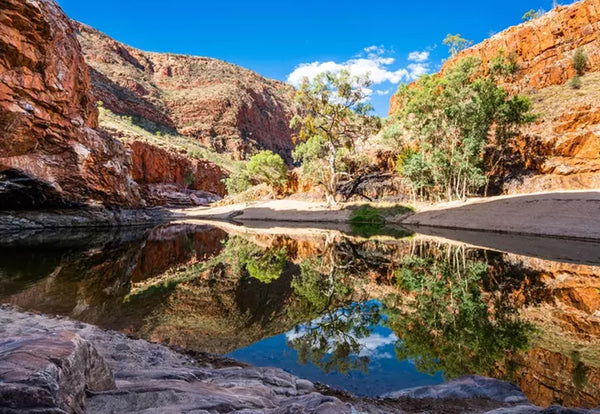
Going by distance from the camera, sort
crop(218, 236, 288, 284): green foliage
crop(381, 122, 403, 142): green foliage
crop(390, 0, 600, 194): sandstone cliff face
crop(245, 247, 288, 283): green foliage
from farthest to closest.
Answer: crop(381, 122, 403, 142): green foliage < crop(390, 0, 600, 194): sandstone cliff face < crop(218, 236, 288, 284): green foliage < crop(245, 247, 288, 283): green foliage

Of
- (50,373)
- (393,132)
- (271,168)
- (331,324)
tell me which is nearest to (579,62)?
(393,132)

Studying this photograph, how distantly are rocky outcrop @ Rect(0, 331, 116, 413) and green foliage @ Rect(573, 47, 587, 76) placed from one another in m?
59.2

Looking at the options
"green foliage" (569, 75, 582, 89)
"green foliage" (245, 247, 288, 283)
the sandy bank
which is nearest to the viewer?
"green foliage" (245, 247, 288, 283)

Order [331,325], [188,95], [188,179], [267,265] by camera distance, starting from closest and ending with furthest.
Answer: [331,325]
[267,265]
[188,179]
[188,95]

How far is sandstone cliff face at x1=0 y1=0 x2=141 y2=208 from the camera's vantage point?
21.2 meters

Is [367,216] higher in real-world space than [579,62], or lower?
lower

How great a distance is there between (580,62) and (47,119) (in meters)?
60.1

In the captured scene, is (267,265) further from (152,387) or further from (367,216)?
(367,216)

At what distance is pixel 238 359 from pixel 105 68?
115 metres

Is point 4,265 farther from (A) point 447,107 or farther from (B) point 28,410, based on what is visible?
(A) point 447,107

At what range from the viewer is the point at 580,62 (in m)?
42.8

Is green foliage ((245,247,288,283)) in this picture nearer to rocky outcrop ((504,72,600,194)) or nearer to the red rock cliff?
rocky outcrop ((504,72,600,194))

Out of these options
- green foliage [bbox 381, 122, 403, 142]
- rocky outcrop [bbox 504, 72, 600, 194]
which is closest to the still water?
rocky outcrop [bbox 504, 72, 600, 194]

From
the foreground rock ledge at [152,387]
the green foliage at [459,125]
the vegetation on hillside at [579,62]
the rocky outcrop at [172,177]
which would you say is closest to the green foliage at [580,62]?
the vegetation on hillside at [579,62]
